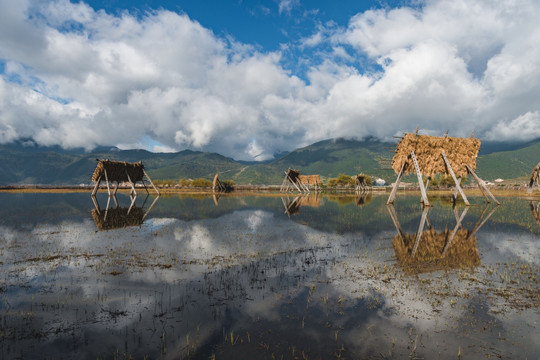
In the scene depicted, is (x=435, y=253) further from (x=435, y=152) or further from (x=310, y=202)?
(x=310, y=202)

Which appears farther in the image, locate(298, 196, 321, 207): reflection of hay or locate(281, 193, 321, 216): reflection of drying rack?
locate(298, 196, 321, 207): reflection of hay

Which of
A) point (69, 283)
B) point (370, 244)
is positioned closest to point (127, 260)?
point (69, 283)

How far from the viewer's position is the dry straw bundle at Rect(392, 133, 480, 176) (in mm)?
31719

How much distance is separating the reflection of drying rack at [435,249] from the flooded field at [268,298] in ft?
0.30

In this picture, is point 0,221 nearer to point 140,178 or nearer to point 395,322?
point 395,322

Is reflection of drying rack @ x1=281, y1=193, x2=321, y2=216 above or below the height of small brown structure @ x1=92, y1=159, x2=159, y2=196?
below

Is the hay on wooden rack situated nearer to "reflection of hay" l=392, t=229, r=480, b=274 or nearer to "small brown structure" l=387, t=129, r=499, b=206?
"small brown structure" l=387, t=129, r=499, b=206

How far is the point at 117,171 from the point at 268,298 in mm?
44810

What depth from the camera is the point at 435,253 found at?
1121 centimetres

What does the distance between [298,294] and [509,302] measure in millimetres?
5366

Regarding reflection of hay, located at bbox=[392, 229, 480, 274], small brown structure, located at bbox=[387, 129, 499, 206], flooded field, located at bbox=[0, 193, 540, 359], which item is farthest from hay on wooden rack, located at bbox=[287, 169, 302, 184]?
flooded field, located at bbox=[0, 193, 540, 359]

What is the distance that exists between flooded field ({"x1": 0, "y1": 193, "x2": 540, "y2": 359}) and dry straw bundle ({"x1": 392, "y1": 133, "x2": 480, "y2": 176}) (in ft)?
63.3

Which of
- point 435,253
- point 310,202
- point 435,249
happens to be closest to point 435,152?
point 310,202

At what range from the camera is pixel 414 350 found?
5000mm
